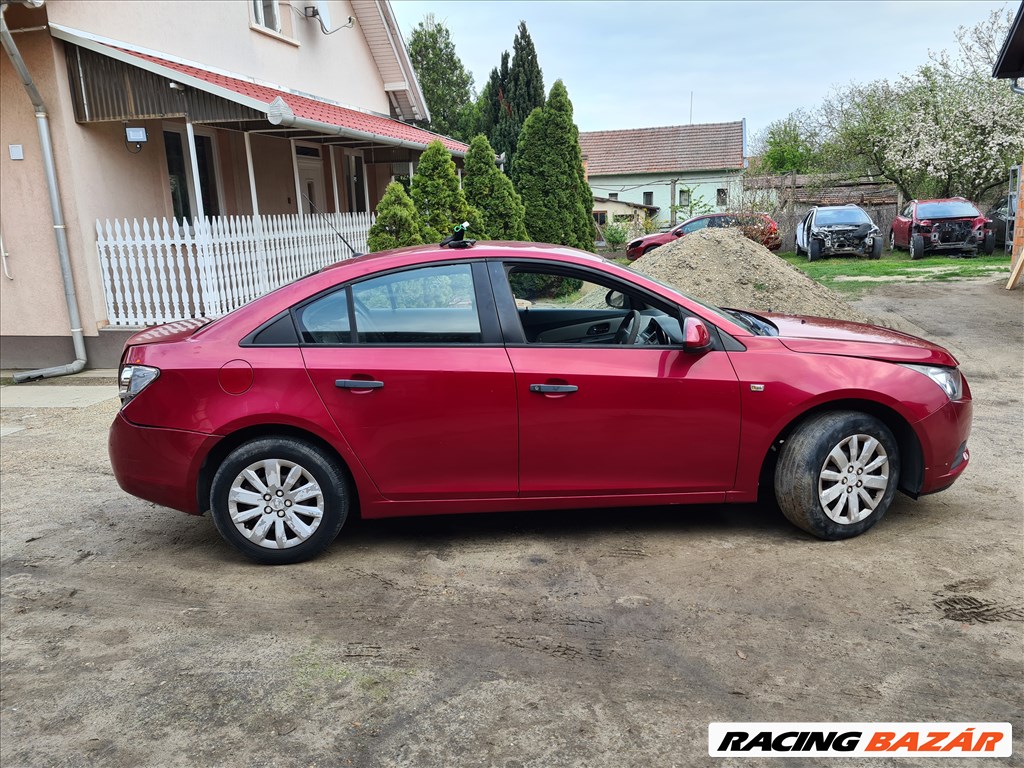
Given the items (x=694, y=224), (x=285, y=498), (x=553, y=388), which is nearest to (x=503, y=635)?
(x=553, y=388)

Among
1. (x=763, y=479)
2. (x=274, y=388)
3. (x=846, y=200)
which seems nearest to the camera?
(x=274, y=388)

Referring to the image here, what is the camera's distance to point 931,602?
3729 mm

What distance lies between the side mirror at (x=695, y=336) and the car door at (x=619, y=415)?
2.7 inches

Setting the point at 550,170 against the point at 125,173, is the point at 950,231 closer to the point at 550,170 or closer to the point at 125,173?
the point at 550,170

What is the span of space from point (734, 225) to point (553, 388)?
15642mm

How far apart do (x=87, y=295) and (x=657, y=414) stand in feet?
27.6

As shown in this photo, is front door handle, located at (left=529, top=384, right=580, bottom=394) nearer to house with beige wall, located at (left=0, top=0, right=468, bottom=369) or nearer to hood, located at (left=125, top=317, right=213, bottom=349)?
hood, located at (left=125, top=317, right=213, bottom=349)

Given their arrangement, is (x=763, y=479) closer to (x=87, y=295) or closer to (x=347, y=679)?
(x=347, y=679)

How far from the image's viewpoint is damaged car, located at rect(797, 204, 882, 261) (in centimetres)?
2086

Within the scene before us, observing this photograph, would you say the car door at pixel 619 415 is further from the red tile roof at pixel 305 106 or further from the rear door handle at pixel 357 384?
the red tile roof at pixel 305 106

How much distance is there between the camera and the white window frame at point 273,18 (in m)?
13.6

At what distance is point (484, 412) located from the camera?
4223 mm

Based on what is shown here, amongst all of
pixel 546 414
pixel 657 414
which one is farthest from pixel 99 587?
pixel 657 414

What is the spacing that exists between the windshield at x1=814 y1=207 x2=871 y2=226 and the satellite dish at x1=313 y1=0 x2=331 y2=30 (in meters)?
13.1
